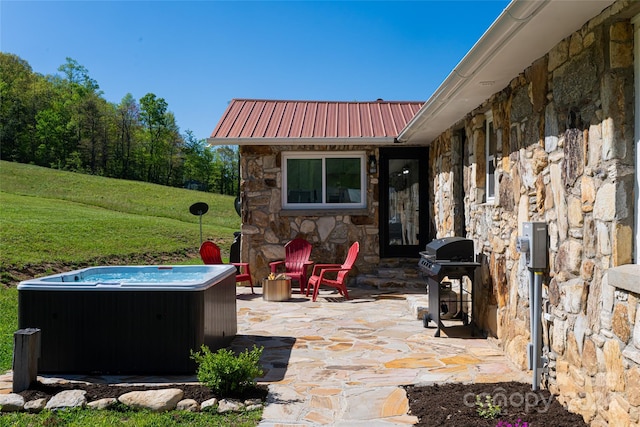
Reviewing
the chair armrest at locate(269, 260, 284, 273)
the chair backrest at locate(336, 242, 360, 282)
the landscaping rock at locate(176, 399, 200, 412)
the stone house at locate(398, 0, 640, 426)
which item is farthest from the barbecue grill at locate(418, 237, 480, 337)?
the chair armrest at locate(269, 260, 284, 273)

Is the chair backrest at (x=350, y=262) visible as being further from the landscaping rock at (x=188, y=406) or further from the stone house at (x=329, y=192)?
the landscaping rock at (x=188, y=406)

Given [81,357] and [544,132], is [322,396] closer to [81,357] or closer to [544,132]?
[81,357]

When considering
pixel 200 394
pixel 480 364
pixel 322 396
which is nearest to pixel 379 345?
pixel 480 364

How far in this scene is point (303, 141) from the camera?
9078mm

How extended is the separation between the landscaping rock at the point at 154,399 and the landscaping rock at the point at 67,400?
273 mm

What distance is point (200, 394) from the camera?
3861 mm

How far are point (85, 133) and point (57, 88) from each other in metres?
7.67

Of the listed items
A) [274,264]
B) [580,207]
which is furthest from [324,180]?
[580,207]

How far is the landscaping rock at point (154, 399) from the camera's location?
3654mm

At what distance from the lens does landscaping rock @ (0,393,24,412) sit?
3.63 m

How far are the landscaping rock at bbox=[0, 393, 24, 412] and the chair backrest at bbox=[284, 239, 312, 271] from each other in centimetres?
538

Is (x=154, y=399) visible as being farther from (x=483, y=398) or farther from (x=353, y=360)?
(x=483, y=398)

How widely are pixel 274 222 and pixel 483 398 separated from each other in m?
6.05

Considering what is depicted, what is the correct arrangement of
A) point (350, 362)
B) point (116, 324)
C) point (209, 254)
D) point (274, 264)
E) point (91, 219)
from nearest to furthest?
point (116, 324) < point (350, 362) < point (209, 254) < point (274, 264) < point (91, 219)
